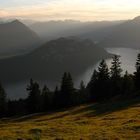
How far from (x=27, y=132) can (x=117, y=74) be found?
7973 centimetres

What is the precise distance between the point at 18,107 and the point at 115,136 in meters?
108

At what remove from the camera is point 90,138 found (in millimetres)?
34969

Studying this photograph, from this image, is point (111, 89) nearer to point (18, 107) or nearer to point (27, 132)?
point (18, 107)

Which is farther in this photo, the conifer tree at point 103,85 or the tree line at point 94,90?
the conifer tree at point 103,85

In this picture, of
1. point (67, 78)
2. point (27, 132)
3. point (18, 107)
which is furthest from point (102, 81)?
point (27, 132)

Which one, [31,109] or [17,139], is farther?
[31,109]

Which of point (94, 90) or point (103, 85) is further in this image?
point (94, 90)

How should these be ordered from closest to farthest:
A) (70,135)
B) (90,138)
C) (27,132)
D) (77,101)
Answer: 1. (90,138)
2. (70,135)
3. (27,132)
4. (77,101)

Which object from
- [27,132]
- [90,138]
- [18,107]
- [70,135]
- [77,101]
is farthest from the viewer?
[18,107]

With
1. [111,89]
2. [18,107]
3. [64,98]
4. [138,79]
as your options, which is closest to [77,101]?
[64,98]

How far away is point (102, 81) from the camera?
112875mm

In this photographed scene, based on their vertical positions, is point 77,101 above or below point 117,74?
below

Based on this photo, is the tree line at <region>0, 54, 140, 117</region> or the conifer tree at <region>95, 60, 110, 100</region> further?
the conifer tree at <region>95, 60, 110, 100</region>

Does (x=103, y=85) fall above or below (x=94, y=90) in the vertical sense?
above
